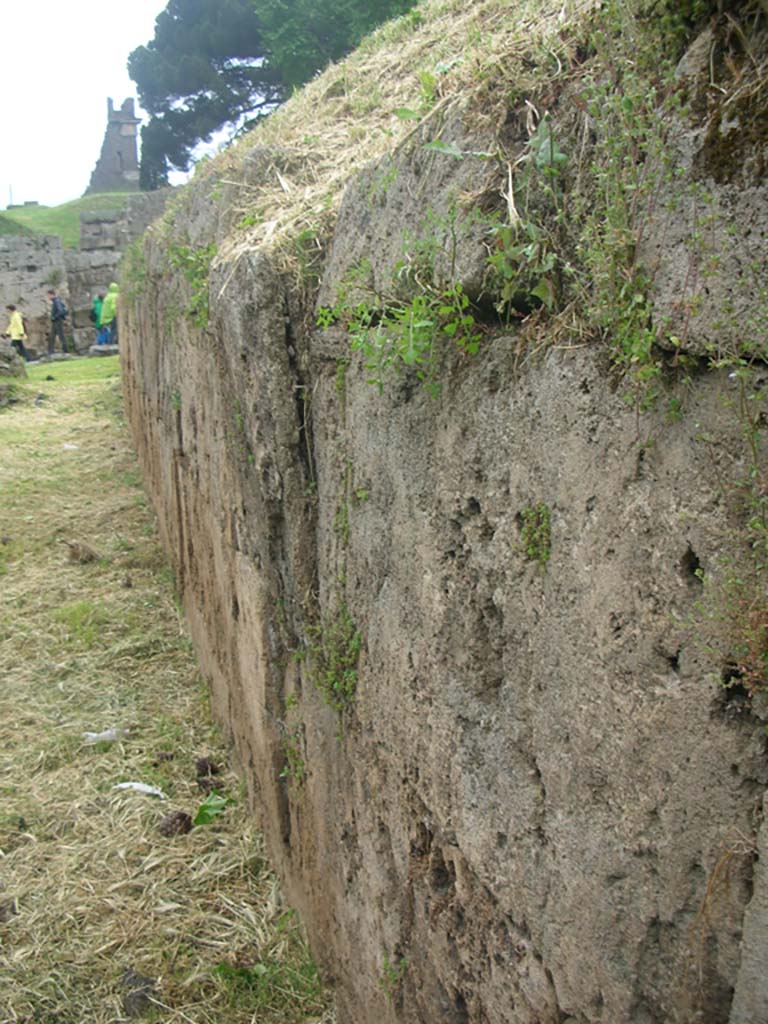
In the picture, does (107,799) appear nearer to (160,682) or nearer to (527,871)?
(160,682)

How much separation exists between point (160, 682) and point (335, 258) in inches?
144

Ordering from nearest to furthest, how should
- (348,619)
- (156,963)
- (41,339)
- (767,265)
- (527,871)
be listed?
1. (767,265)
2. (527,871)
3. (348,619)
4. (156,963)
5. (41,339)

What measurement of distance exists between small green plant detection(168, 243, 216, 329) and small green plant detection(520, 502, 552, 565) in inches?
102

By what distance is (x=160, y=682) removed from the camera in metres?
5.67

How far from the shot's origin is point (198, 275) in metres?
4.26

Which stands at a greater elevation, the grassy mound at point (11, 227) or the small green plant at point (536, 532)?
the grassy mound at point (11, 227)

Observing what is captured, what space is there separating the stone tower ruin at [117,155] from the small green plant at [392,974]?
5249 cm

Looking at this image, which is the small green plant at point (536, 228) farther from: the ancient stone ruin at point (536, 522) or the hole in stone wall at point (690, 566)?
the hole in stone wall at point (690, 566)

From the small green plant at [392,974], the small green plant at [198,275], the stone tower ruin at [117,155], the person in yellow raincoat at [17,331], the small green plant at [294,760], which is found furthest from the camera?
the stone tower ruin at [117,155]

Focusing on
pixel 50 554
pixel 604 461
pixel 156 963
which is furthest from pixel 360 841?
pixel 50 554

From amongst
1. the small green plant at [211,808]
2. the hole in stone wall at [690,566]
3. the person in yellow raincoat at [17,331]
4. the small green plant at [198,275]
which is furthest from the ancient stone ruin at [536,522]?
the person in yellow raincoat at [17,331]

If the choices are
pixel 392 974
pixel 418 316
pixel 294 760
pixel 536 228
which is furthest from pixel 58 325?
pixel 536 228

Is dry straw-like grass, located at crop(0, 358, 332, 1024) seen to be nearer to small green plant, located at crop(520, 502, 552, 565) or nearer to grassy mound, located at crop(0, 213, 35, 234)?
small green plant, located at crop(520, 502, 552, 565)

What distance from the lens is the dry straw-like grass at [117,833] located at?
129 inches
